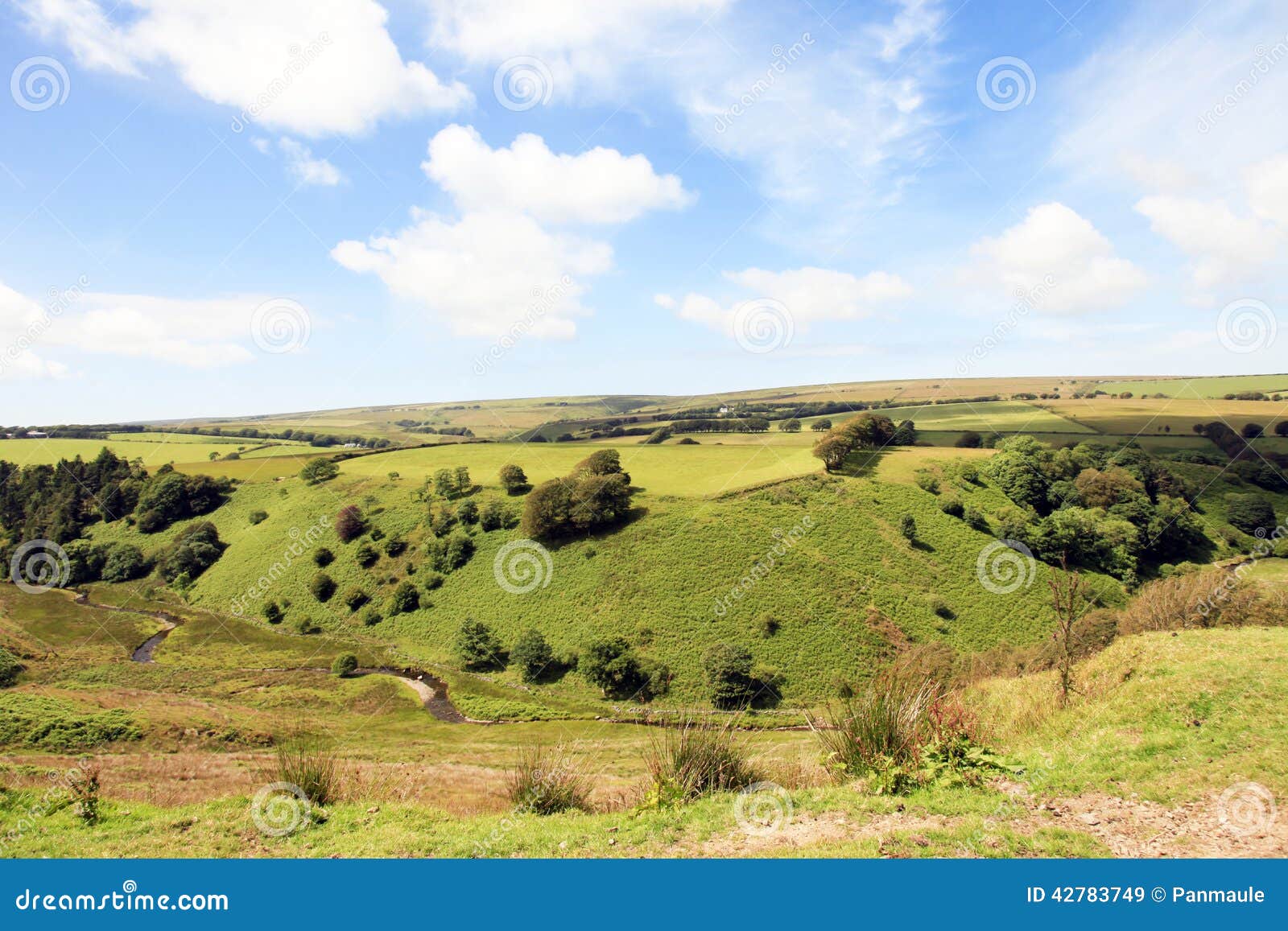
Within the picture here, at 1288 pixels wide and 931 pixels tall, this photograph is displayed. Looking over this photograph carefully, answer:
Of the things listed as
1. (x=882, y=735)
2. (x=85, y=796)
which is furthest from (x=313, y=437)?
(x=882, y=735)

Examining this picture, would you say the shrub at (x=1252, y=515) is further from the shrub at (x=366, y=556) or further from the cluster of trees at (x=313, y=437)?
the cluster of trees at (x=313, y=437)

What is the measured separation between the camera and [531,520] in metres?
53.9

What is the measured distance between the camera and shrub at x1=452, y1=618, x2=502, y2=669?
1706 inches

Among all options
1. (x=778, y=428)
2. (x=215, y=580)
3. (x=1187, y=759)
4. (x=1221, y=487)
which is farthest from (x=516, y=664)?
(x=1221, y=487)

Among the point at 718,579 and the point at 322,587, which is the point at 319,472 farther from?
the point at 718,579

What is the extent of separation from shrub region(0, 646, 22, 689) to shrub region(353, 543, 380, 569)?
2454cm

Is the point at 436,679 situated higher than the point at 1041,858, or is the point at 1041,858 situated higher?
the point at 1041,858

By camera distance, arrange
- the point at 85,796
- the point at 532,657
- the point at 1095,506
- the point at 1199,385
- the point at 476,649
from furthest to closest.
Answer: the point at 1199,385, the point at 1095,506, the point at 476,649, the point at 532,657, the point at 85,796

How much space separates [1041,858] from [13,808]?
693 inches

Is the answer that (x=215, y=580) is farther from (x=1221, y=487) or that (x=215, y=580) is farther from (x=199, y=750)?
(x=1221, y=487)

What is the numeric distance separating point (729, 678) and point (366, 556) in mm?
42622

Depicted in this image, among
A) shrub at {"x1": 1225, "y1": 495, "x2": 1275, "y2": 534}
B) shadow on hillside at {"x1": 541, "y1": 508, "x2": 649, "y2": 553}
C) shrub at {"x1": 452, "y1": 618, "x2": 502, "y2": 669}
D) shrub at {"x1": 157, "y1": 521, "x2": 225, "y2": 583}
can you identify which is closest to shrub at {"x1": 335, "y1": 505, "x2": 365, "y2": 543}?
shrub at {"x1": 157, "y1": 521, "x2": 225, "y2": 583}

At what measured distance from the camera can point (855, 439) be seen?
210ft

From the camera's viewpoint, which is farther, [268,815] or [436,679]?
[436,679]
